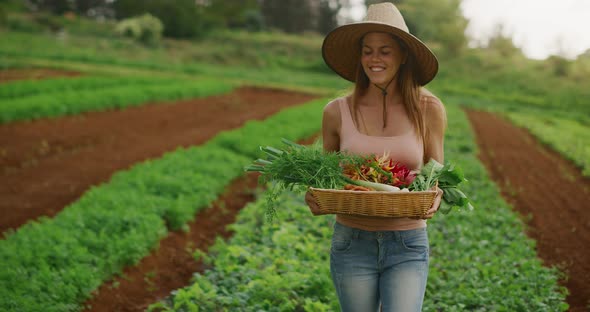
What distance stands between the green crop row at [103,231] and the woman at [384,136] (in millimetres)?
2960

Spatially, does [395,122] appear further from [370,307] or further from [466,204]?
[370,307]

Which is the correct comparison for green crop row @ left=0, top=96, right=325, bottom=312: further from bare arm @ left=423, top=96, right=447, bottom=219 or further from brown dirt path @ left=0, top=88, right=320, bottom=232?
bare arm @ left=423, top=96, right=447, bottom=219

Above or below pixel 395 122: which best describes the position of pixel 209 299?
below

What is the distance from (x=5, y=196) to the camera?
Result: 8.17 meters

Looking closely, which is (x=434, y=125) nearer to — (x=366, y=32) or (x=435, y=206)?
(x=435, y=206)

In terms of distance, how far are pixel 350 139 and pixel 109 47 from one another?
1344 inches

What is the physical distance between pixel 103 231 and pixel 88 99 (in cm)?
1056

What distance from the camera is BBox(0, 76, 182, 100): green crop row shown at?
15.8m

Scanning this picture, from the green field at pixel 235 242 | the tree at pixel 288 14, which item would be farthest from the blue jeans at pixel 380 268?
the tree at pixel 288 14

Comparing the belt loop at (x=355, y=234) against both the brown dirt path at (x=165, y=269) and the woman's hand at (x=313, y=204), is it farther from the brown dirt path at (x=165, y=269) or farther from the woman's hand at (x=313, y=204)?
the brown dirt path at (x=165, y=269)

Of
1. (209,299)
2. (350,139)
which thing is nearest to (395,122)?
(350,139)

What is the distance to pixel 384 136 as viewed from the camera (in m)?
3.17

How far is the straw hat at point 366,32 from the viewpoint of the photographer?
3.14m

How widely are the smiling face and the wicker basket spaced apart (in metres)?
0.73
